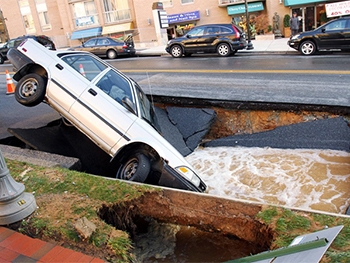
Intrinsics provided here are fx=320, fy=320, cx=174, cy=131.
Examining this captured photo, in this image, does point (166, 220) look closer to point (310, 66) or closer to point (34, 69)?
point (34, 69)

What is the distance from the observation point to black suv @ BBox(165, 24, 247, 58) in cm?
1681

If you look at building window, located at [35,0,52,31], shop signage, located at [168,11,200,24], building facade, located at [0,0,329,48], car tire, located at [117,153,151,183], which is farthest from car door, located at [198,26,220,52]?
building window, located at [35,0,52,31]

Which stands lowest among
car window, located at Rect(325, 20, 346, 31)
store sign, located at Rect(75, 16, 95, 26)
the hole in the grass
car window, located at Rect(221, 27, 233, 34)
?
the hole in the grass

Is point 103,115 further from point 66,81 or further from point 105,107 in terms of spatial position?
point 66,81

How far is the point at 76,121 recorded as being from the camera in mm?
5547

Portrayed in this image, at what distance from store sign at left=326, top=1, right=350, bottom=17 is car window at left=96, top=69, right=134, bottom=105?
844 inches

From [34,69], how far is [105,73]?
1460 millimetres

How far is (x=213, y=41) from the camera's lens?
56.3 ft

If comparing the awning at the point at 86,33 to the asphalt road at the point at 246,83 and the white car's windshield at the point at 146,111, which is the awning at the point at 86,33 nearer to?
the asphalt road at the point at 246,83

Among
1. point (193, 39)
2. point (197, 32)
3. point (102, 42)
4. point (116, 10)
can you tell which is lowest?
point (193, 39)

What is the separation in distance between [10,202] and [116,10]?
97.8ft

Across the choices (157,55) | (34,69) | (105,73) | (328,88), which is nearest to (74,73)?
(105,73)

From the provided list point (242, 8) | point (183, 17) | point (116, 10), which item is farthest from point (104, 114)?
point (116, 10)

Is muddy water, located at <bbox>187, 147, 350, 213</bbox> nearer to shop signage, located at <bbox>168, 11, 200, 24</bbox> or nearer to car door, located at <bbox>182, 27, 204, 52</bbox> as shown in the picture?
car door, located at <bbox>182, 27, 204, 52</bbox>
